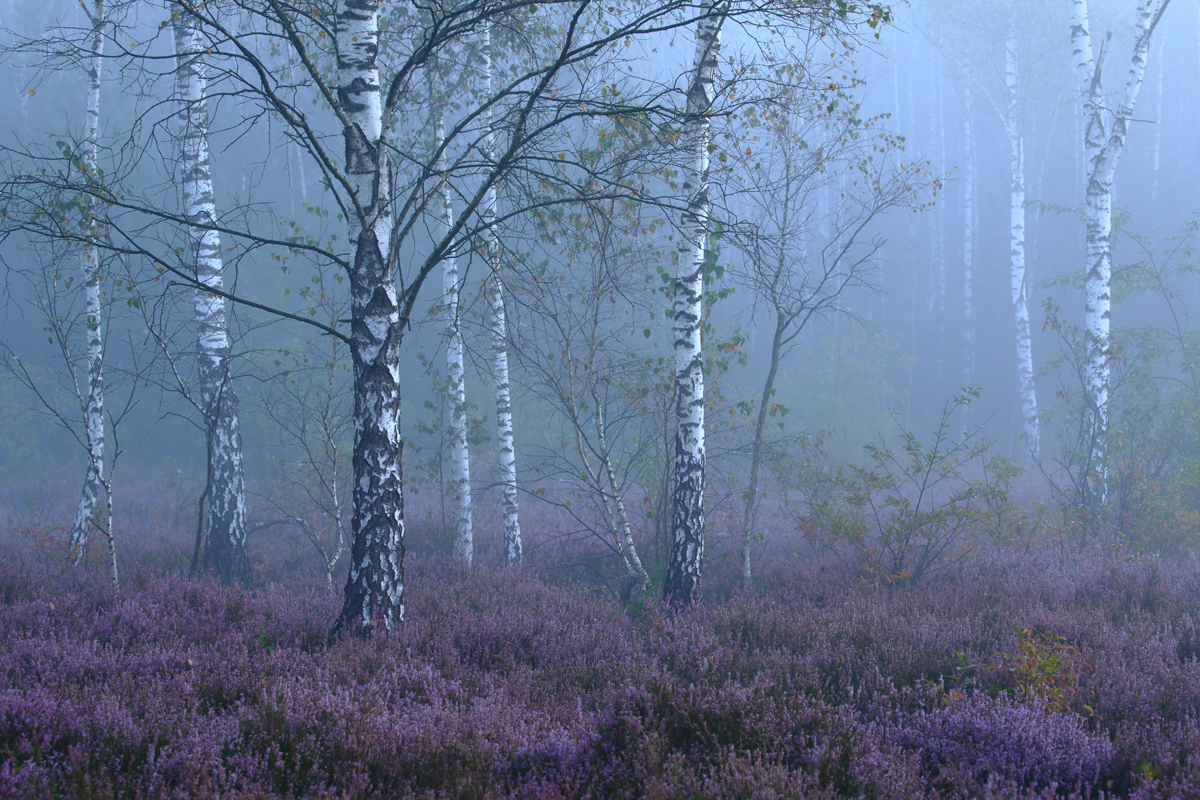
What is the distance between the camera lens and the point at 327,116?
29.3 m

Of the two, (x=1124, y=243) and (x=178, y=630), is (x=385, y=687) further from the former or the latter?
(x=1124, y=243)

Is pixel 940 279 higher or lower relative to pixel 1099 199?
higher

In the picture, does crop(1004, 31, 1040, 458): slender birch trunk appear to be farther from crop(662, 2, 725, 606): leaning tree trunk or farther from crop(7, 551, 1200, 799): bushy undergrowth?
crop(7, 551, 1200, 799): bushy undergrowth

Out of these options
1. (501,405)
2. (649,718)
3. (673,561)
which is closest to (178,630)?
(649,718)

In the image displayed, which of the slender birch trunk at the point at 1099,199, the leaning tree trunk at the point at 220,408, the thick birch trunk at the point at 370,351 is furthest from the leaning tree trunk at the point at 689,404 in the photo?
the slender birch trunk at the point at 1099,199

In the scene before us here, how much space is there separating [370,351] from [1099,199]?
12.3m

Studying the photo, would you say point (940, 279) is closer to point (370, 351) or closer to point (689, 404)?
point (689, 404)

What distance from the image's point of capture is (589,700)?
3.95m

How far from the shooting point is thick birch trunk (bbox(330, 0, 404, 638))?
4.66 metres

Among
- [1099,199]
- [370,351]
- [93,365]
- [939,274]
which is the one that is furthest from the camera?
[939,274]

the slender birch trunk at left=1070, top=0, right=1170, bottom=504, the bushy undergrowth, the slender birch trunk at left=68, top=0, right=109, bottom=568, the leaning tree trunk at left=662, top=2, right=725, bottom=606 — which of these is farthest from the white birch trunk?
the slender birch trunk at left=68, top=0, right=109, bottom=568

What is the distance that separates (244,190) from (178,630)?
1231 inches

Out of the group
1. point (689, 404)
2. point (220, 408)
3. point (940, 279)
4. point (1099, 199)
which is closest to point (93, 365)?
point (220, 408)

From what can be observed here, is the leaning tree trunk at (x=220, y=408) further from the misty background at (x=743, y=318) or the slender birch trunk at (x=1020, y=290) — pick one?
the slender birch trunk at (x=1020, y=290)
